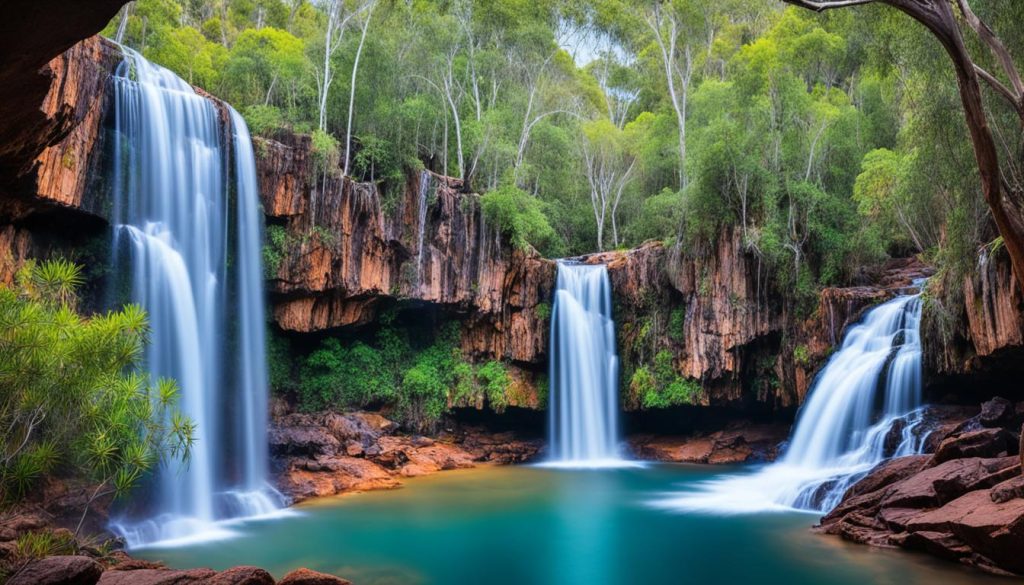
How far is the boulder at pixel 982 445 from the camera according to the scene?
467 inches

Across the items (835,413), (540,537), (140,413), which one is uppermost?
(140,413)

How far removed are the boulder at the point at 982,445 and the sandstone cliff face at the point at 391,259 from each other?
15102mm

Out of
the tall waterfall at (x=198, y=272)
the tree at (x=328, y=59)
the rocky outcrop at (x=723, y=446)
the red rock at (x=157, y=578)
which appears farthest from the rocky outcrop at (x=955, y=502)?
the tree at (x=328, y=59)

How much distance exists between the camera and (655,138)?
1433 inches

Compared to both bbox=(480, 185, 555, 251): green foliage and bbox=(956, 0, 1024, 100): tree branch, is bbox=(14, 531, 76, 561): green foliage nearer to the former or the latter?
bbox=(956, 0, 1024, 100): tree branch

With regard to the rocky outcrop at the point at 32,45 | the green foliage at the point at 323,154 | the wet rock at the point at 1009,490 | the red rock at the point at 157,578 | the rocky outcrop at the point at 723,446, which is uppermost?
the green foliage at the point at 323,154

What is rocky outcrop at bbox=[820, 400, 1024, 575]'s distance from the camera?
9.23 metres

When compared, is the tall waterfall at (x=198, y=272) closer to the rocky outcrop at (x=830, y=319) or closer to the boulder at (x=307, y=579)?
the boulder at (x=307, y=579)

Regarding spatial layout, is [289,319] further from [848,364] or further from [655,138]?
[655,138]

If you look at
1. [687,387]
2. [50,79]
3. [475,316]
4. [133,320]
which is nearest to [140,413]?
[133,320]

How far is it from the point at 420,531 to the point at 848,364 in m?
13.1

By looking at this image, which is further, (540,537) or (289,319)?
(289,319)

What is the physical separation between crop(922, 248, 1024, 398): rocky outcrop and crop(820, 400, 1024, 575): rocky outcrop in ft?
4.45

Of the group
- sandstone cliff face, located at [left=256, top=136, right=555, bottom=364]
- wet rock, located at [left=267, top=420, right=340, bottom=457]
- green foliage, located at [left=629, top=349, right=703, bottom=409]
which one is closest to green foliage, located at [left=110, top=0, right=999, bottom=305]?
sandstone cliff face, located at [left=256, top=136, right=555, bottom=364]
